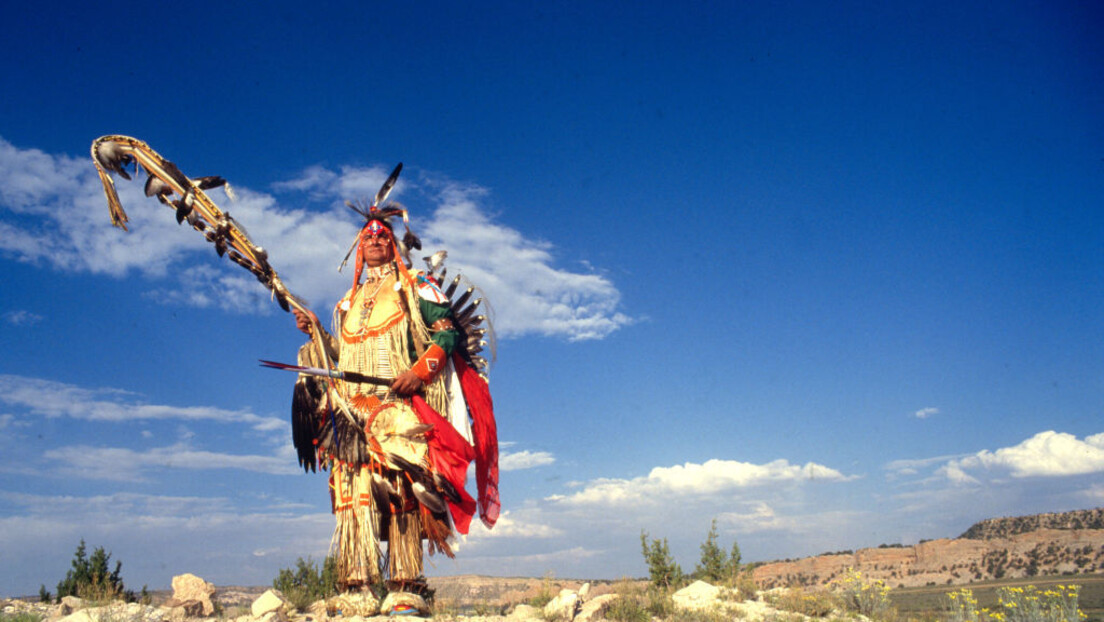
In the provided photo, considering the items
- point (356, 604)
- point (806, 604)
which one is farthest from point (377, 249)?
point (806, 604)

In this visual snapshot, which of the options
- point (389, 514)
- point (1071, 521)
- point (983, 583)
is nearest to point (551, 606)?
point (389, 514)

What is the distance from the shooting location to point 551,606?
24.9 ft

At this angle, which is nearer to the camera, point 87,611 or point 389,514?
point 87,611

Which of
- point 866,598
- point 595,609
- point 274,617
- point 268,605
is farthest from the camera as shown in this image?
point 866,598

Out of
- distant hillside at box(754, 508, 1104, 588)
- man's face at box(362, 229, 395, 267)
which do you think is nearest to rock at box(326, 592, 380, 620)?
man's face at box(362, 229, 395, 267)

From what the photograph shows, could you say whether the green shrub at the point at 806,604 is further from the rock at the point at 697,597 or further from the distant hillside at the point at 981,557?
the distant hillside at the point at 981,557

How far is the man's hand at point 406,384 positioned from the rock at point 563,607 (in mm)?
2754

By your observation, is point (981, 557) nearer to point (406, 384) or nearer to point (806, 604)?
point (806, 604)

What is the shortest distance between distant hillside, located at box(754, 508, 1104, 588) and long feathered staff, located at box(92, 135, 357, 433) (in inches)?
787

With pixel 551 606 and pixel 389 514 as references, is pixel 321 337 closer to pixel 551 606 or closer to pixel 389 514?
pixel 389 514

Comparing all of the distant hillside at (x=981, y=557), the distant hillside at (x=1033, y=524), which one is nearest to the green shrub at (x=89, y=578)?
the distant hillside at (x=981, y=557)

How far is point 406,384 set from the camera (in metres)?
7.24

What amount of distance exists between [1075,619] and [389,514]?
773 cm

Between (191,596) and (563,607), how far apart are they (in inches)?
158
